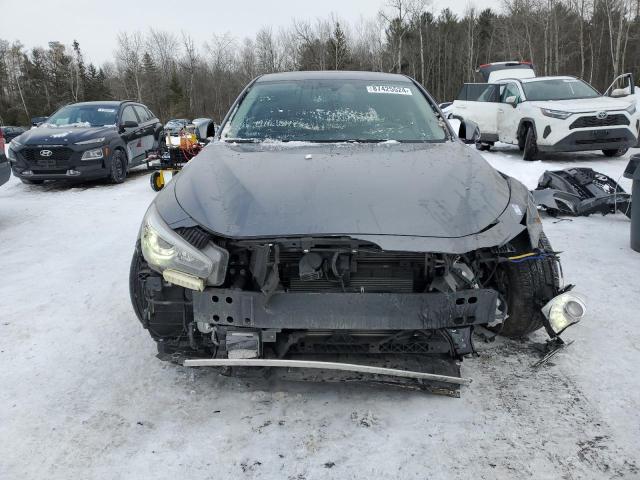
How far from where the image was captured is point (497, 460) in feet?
6.92

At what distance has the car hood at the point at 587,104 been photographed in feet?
31.0

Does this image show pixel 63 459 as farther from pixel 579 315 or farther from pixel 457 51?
pixel 457 51

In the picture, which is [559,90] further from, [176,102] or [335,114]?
[176,102]

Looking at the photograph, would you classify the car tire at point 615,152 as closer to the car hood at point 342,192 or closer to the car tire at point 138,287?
the car hood at point 342,192

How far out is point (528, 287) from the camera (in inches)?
113

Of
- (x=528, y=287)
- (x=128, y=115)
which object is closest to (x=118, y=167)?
(x=128, y=115)

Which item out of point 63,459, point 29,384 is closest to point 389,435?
point 63,459

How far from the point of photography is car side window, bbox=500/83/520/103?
36.7 ft

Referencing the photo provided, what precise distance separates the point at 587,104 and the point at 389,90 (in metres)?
7.45

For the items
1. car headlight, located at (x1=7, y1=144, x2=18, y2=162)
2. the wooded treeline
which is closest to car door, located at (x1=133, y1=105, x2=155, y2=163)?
car headlight, located at (x1=7, y1=144, x2=18, y2=162)

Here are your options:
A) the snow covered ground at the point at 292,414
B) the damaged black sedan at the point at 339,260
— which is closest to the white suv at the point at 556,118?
the damaged black sedan at the point at 339,260

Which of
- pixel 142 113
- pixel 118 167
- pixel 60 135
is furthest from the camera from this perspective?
pixel 142 113

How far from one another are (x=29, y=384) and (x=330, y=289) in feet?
5.81

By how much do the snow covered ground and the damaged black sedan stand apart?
29 cm
